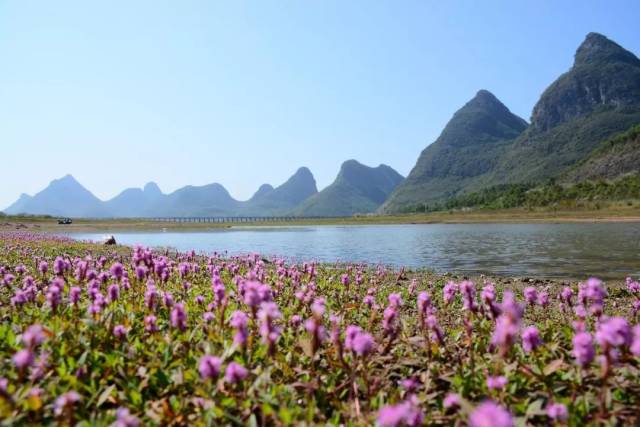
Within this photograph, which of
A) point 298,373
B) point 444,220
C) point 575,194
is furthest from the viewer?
point 575,194

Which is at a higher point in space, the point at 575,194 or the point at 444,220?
the point at 575,194

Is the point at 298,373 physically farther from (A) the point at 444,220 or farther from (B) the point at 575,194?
(B) the point at 575,194

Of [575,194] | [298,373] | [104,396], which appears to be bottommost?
[298,373]

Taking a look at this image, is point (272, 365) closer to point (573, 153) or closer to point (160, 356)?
point (160, 356)

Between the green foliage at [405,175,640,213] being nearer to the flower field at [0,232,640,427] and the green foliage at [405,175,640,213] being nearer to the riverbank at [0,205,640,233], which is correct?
the riverbank at [0,205,640,233]

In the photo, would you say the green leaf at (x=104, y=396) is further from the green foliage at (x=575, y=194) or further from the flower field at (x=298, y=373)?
the green foliage at (x=575, y=194)

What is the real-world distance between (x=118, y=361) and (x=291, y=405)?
205 cm

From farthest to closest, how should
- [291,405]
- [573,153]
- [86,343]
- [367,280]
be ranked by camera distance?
[573,153]
[367,280]
[86,343]
[291,405]

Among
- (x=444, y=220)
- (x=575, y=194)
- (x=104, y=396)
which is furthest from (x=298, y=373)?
(x=575, y=194)

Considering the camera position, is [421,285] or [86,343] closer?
[86,343]

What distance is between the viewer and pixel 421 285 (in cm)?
1523

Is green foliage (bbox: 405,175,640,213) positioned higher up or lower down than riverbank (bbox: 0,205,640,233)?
higher up

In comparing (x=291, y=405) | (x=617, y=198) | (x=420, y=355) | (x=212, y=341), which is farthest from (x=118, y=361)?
(x=617, y=198)

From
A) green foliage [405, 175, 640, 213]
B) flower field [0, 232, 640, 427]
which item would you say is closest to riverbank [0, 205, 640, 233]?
green foliage [405, 175, 640, 213]
